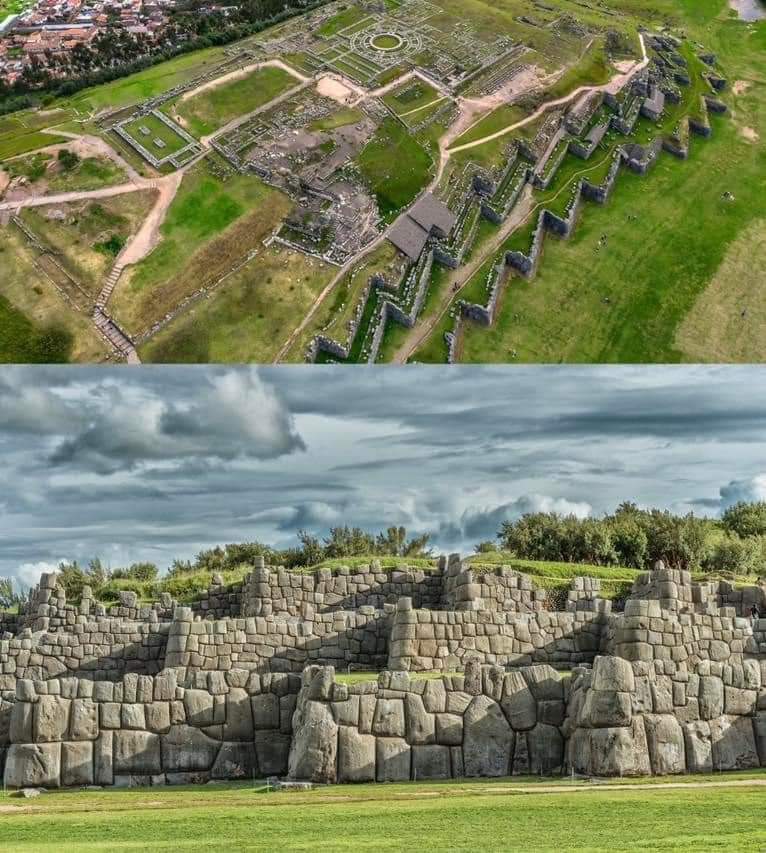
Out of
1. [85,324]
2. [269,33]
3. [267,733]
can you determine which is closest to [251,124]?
[269,33]

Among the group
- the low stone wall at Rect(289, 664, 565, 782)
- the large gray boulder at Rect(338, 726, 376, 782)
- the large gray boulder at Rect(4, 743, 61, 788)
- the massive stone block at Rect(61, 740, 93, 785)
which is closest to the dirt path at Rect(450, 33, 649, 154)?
the low stone wall at Rect(289, 664, 565, 782)

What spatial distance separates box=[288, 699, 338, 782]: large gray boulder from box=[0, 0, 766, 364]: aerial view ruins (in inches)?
877

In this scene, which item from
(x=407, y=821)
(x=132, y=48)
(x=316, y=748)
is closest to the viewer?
(x=407, y=821)

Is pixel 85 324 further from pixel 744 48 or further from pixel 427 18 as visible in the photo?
pixel 744 48

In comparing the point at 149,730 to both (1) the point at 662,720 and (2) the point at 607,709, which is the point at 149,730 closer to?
(2) the point at 607,709

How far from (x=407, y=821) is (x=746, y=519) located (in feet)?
86.3

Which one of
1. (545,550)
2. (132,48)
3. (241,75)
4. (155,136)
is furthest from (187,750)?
(132,48)

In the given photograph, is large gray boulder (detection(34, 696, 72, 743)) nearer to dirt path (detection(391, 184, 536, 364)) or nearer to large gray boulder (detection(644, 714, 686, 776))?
large gray boulder (detection(644, 714, 686, 776))

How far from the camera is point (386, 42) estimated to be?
161 ft

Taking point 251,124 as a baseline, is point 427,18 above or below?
above

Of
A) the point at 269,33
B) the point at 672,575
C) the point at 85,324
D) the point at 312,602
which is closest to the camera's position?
the point at 672,575

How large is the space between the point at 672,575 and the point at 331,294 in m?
19.6

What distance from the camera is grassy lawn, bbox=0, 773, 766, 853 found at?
31.1 ft

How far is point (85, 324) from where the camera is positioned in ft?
119
